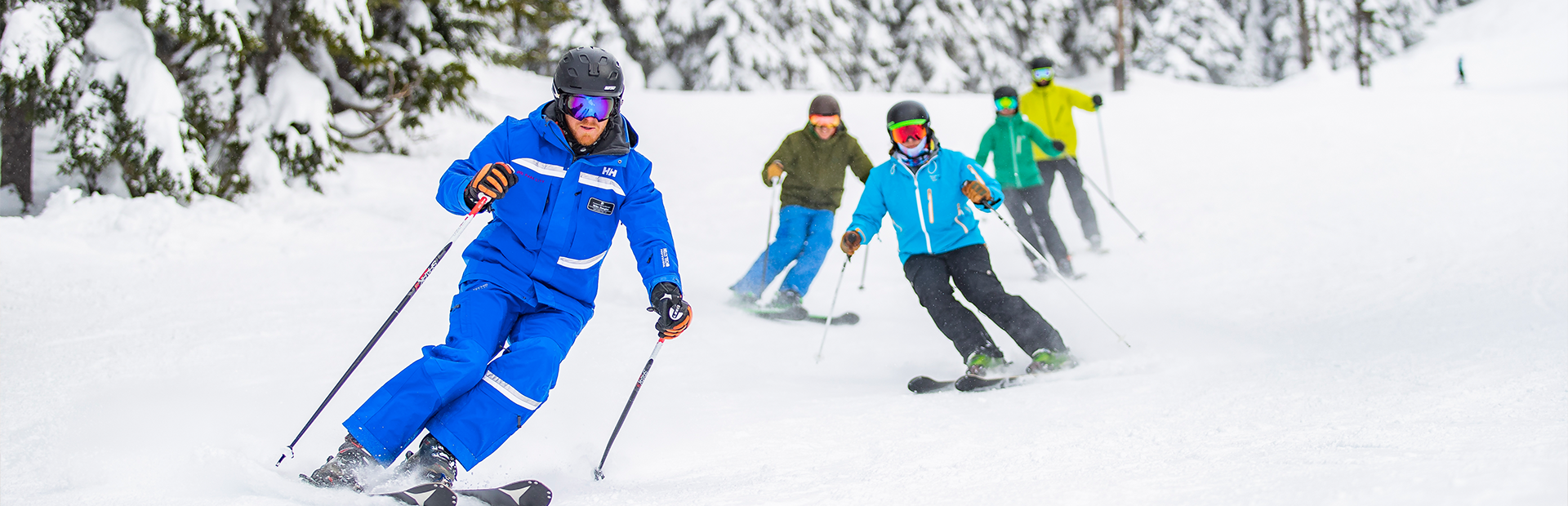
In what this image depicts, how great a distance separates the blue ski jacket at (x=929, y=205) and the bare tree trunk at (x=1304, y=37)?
28.2 m

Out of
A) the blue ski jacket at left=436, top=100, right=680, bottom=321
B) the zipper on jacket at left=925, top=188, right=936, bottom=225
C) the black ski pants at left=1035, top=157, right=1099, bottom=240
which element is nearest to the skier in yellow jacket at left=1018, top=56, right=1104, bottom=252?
the black ski pants at left=1035, top=157, right=1099, bottom=240

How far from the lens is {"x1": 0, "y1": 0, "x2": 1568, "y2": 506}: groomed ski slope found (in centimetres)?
270

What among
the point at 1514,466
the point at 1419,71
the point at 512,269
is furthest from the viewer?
the point at 1419,71

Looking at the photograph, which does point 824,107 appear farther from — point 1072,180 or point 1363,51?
point 1363,51

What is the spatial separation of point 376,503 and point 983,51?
23.9 meters

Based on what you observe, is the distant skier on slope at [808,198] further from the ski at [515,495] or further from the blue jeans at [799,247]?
the ski at [515,495]

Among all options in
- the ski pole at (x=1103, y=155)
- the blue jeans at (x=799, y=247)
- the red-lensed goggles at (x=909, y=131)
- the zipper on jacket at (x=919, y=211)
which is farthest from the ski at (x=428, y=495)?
the ski pole at (x=1103, y=155)

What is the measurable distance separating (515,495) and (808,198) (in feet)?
12.9

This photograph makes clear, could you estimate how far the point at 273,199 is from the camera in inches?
314

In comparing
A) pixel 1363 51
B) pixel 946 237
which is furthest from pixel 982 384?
pixel 1363 51

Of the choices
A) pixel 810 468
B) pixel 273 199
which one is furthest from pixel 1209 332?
pixel 273 199

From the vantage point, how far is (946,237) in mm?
4812

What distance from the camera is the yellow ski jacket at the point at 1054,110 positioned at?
8.30 m

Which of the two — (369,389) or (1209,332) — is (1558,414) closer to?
(1209,332)
